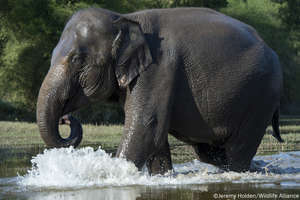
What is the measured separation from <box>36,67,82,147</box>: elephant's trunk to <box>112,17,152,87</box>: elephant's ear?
2.45 ft

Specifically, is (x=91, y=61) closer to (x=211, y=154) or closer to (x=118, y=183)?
(x=118, y=183)

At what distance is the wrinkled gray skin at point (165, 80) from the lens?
8172 millimetres

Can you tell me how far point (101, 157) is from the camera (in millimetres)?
8273

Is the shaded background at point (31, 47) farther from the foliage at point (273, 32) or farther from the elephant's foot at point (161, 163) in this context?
the elephant's foot at point (161, 163)

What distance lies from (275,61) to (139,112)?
2423 mm

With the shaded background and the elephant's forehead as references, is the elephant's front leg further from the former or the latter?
the shaded background

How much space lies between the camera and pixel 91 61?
27.1 feet

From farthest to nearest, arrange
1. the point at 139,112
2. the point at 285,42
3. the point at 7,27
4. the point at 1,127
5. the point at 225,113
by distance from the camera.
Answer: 1. the point at 285,42
2. the point at 7,27
3. the point at 1,127
4. the point at 225,113
5. the point at 139,112

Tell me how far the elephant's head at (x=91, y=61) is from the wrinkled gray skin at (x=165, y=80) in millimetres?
13

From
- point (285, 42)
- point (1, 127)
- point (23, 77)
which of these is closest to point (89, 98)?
point (1, 127)

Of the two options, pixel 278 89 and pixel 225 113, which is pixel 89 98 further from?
pixel 278 89

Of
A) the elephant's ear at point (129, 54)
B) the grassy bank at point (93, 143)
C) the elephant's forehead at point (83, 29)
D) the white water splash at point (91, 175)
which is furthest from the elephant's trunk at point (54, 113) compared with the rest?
the grassy bank at point (93, 143)

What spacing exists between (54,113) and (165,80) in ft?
4.82

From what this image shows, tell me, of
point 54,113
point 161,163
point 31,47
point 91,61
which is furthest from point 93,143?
point 31,47
